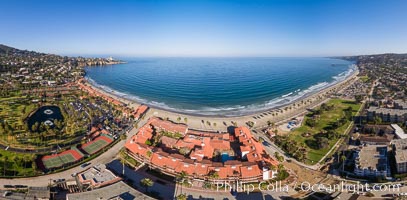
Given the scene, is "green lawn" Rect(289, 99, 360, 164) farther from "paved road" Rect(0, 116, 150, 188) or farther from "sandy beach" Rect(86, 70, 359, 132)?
"paved road" Rect(0, 116, 150, 188)

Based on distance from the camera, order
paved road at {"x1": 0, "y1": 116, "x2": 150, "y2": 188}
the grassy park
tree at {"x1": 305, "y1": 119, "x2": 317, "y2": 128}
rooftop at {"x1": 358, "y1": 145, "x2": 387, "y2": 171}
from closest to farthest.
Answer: paved road at {"x1": 0, "y1": 116, "x2": 150, "y2": 188} → rooftop at {"x1": 358, "y1": 145, "x2": 387, "y2": 171} → the grassy park → tree at {"x1": 305, "y1": 119, "x2": 317, "y2": 128}

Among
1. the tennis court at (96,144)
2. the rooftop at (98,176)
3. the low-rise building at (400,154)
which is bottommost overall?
the rooftop at (98,176)

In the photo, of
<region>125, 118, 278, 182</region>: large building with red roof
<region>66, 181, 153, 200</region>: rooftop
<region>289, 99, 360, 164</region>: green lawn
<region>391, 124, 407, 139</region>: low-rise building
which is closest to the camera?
<region>66, 181, 153, 200</region>: rooftop

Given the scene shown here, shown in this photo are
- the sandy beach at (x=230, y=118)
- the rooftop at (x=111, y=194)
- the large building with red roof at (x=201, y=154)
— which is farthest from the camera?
the sandy beach at (x=230, y=118)

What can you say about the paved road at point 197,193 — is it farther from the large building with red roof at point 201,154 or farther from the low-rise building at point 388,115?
the low-rise building at point 388,115

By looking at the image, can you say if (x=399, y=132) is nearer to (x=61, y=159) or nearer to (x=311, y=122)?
(x=311, y=122)

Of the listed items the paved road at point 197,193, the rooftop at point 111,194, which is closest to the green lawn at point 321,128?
the paved road at point 197,193

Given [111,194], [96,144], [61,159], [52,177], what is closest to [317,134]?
[111,194]

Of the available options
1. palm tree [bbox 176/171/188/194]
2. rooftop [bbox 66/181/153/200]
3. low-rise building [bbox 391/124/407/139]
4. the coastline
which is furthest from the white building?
rooftop [bbox 66/181/153/200]
